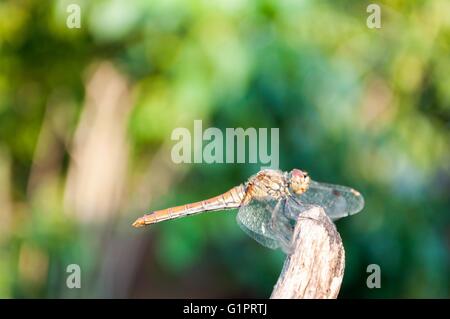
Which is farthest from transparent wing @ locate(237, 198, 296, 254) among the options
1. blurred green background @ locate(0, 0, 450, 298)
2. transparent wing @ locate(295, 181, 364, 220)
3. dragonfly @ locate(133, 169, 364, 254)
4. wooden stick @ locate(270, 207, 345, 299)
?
blurred green background @ locate(0, 0, 450, 298)

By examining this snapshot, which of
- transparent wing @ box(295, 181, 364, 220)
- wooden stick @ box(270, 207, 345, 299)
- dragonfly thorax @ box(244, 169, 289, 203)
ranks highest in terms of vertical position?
dragonfly thorax @ box(244, 169, 289, 203)

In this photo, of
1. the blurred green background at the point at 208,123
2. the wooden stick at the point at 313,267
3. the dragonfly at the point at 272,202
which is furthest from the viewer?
the blurred green background at the point at 208,123

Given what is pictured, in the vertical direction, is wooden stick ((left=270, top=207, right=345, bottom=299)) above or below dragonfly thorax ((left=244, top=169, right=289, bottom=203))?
below

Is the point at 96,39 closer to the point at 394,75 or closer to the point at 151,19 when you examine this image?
the point at 151,19

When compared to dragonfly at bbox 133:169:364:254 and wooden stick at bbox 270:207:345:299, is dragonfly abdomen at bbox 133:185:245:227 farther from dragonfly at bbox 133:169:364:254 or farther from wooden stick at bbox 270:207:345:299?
wooden stick at bbox 270:207:345:299

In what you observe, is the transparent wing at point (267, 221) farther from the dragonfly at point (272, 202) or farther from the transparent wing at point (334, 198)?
the transparent wing at point (334, 198)

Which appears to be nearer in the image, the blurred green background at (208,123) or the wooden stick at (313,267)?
the wooden stick at (313,267)

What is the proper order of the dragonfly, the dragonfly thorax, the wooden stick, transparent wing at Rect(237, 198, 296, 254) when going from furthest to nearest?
the dragonfly thorax → the dragonfly → transparent wing at Rect(237, 198, 296, 254) → the wooden stick

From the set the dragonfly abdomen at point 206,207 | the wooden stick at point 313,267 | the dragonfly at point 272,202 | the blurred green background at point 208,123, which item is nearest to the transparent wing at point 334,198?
the dragonfly at point 272,202
